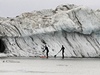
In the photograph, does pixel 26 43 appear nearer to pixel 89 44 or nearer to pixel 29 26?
pixel 29 26

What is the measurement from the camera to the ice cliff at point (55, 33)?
139 feet

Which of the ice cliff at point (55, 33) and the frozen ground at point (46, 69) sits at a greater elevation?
the ice cliff at point (55, 33)

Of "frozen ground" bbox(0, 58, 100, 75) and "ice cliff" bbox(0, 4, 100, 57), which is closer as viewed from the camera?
"frozen ground" bbox(0, 58, 100, 75)

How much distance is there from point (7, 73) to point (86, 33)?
21.8 metres

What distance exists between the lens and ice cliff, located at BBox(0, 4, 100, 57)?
4234cm

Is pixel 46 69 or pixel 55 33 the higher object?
pixel 55 33

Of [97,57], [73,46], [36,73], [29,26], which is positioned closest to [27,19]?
[29,26]

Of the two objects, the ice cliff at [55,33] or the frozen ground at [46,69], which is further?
the ice cliff at [55,33]

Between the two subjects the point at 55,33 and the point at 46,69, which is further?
the point at 55,33

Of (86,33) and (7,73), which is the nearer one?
(7,73)

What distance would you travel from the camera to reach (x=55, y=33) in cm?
4384

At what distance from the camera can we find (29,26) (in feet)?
141

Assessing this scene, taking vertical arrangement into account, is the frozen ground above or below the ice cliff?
below

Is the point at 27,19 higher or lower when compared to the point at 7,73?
higher
